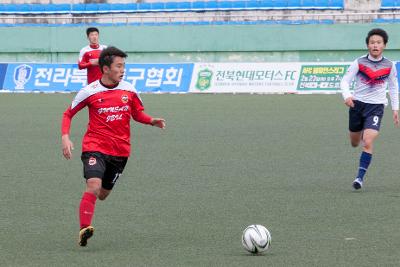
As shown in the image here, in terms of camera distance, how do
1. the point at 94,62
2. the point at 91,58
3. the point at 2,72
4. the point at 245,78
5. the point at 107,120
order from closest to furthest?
the point at 107,120 → the point at 94,62 → the point at 91,58 → the point at 245,78 → the point at 2,72

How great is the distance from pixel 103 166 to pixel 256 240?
1502 millimetres

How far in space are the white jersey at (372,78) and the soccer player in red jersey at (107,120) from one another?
3.98 metres

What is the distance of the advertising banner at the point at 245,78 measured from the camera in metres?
29.6

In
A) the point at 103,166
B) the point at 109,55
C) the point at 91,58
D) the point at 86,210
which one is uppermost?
the point at 109,55

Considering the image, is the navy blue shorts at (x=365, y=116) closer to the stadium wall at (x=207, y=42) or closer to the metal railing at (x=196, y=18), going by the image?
the stadium wall at (x=207, y=42)

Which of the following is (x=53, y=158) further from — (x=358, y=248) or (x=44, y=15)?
(x=44, y=15)

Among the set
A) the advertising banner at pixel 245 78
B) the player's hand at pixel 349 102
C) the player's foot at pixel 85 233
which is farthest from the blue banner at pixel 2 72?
the player's foot at pixel 85 233

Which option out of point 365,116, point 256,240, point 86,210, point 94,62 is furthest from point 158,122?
point 94,62

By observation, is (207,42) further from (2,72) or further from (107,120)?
(107,120)

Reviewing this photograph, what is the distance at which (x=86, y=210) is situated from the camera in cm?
760

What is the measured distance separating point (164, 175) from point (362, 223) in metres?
4.18

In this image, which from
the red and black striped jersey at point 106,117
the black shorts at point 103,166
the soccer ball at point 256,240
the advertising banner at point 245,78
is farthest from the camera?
the advertising banner at point 245,78

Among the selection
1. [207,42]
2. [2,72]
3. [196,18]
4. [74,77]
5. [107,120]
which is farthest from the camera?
[196,18]

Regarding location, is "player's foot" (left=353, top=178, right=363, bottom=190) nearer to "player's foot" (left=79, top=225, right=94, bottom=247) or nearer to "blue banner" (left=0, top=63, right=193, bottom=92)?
"player's foot" (left=79, top=225, right=94, bottom=247)
